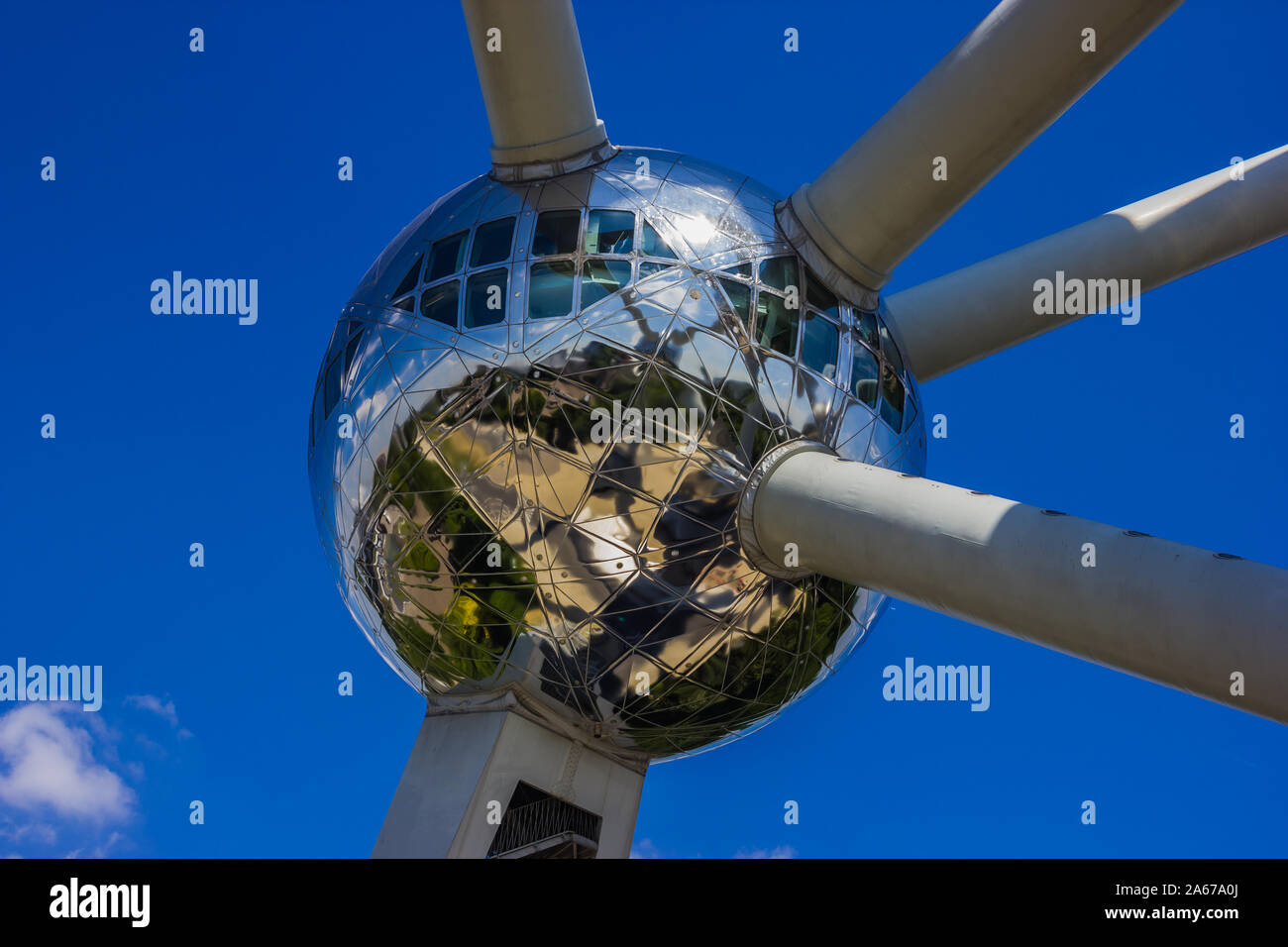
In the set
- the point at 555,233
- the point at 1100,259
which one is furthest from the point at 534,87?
the point at 1100,259

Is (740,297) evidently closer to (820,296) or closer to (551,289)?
(820,296)

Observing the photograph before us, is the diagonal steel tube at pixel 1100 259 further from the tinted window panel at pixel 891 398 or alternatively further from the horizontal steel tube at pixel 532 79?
the horizontal steel tube at pixel 532 79

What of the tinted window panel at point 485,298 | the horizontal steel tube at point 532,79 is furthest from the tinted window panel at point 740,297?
the horizontal steel tube at point 532,79

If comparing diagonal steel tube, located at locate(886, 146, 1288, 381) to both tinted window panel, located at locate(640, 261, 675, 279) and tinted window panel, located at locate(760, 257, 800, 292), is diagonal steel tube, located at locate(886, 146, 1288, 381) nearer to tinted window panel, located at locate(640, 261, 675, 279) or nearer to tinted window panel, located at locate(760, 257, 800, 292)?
tinted window panel, located at locate(760, 257, 800, 292)

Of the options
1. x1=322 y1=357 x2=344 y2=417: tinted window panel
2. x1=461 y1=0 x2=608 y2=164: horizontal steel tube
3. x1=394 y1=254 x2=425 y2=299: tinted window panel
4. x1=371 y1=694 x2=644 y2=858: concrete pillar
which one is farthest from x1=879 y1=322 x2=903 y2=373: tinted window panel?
x1=322 y1=357 x2=344 y2=417: tinted window panel
